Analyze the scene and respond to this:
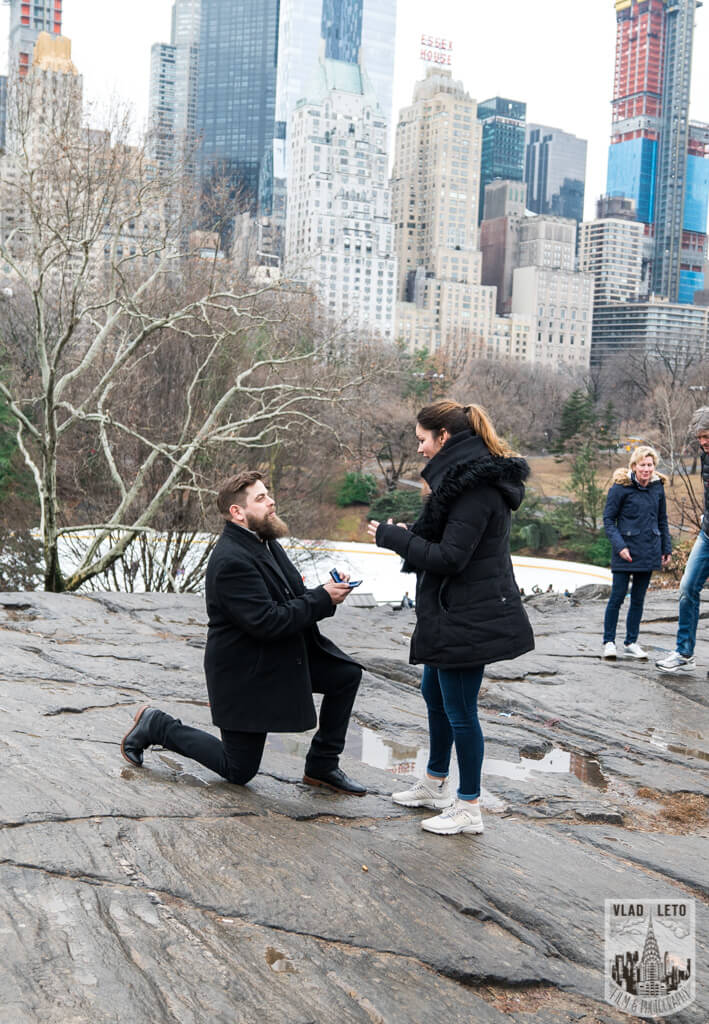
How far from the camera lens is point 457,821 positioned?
4145 millimetres

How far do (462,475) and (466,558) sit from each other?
13.0 inches

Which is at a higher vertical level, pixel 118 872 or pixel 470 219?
pixel 470 219

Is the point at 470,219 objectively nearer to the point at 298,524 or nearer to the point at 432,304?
the point at 432,304

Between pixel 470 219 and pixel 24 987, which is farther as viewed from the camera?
pixel 470 219

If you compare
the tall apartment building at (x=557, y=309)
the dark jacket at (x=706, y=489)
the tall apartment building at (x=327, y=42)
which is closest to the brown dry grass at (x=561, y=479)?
the dark jacket at (x=706, y=489)

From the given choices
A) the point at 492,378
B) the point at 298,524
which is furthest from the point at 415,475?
the point at 298,524

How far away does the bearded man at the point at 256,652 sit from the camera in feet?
13.4

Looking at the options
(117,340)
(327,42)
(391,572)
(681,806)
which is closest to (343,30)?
(327,42)

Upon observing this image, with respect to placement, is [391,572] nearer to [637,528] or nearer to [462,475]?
[637,528]

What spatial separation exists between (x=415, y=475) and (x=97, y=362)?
101ft

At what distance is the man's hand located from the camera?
13.7ft

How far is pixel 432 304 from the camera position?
15812 centimetres

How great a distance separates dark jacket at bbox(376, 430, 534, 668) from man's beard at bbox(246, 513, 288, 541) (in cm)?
49

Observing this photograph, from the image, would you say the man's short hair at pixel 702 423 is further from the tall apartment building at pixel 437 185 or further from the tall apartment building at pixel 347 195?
the tall apartment building at pixel 437 185
